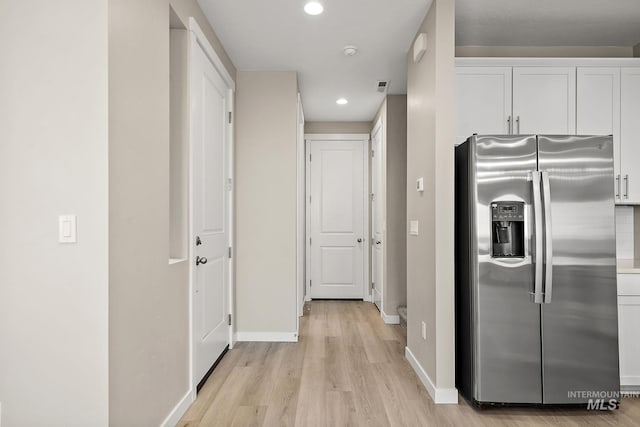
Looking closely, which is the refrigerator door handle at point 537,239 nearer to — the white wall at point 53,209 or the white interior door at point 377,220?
the white wall at point 53,209

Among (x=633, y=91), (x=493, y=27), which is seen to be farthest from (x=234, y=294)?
(x=633, y=91)

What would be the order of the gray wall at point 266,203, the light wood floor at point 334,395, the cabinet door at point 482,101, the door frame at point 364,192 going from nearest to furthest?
the light wood floor at point 334,395, the cabinet door at point 482,101, the gray wall at point 266,203, the door frame at point 364,192

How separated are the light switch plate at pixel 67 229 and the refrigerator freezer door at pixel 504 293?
83.5 inches

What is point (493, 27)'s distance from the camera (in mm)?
2977

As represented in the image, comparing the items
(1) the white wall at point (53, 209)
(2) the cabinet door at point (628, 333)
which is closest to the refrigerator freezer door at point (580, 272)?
(2) the cabinet door at point (628, 333)

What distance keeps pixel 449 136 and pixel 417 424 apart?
5.80ft

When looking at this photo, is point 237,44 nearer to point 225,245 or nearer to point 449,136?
point 225,245

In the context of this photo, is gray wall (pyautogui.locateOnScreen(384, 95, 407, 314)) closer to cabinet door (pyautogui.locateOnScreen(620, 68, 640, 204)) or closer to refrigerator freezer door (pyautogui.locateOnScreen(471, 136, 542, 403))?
cabinet door (pyautogui.locateOnScreen(620, 68, 640, 204))

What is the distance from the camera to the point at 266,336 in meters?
3.88

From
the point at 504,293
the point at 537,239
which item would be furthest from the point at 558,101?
the point at 504,293

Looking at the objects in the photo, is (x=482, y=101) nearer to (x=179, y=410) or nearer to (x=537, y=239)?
(x=537, y=239)

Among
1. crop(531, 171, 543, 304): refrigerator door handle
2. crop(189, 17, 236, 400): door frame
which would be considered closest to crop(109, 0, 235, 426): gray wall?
crop(189, 17, 236, 400): door frame

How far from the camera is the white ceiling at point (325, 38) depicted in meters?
2.74

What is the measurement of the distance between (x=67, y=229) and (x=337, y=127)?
475 centimetres
